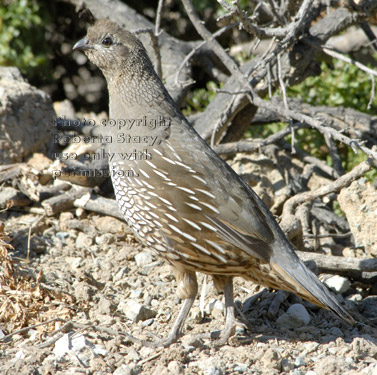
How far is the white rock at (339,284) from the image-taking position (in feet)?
15.5

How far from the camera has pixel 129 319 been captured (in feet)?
14.0

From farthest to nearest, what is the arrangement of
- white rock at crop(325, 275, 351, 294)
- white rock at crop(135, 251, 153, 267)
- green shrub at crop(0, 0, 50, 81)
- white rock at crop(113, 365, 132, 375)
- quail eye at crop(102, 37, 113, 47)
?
green shrub at crop(0, 0, 50, 81), white rock at crop(135, 251, 153, 267), white rock at crop(325, 275, 351, 294), quail eye at crop(102, 37, 113, 47), white rock at crop(113, 365, 132, 375)

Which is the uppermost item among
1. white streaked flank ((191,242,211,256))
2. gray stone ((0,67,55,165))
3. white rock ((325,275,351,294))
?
gray stone ((0,67,55,165))

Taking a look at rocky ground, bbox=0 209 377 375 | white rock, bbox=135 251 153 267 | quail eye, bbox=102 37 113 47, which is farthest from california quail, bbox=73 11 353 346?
white rock, bbox=135 251 153 267

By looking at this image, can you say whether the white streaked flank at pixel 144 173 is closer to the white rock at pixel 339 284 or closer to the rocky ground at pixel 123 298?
the rocky ground at pixel 123 298

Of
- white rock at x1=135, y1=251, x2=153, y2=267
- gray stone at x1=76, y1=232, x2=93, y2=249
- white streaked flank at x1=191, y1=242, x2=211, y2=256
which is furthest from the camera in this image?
gray stone at x1=76, y1=232, x2=93, y2=249

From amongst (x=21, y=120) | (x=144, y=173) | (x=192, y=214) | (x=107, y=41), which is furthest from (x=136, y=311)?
(x=21, y=120)

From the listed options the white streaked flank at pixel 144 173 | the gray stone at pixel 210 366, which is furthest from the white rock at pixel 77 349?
the white streaked flank at pixel 144 173

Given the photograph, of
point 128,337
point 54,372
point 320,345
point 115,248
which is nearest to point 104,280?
point 115,248

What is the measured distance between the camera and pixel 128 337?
385cm

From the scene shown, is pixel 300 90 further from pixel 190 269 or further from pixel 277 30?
pixel 190 269

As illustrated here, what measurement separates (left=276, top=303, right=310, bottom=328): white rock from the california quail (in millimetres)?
456

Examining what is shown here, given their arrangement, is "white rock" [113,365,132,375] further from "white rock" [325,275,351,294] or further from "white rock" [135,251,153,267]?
"white rock" [325,275,351,294]

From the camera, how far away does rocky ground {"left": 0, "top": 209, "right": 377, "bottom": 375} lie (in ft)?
11.7
